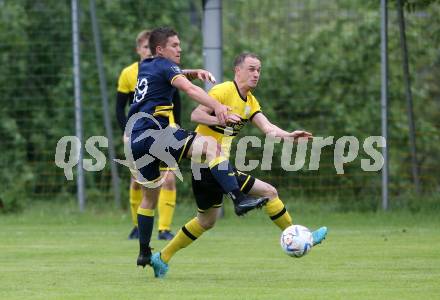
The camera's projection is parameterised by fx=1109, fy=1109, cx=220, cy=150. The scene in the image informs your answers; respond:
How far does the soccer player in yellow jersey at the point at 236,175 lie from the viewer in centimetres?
914

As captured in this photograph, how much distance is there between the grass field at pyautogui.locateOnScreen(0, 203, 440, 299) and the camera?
26.1 feet

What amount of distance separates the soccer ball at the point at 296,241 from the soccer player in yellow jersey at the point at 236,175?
128mm

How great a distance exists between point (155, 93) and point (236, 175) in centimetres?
96

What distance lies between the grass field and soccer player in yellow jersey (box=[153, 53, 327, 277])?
1.01 feet

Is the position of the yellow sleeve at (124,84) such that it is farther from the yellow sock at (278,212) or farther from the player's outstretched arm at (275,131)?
the yellow sock at (278,212)

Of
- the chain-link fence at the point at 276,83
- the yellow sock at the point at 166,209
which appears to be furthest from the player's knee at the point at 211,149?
the chain-link fence at the point at 276,83

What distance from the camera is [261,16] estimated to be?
16.8 m

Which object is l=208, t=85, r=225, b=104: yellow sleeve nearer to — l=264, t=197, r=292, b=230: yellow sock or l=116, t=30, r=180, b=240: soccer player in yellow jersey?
l=264, t=197, r=292, b=230: yellow sock

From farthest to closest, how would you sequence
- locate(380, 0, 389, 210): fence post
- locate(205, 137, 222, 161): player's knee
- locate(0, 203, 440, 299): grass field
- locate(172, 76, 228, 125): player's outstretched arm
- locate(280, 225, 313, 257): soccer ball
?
locate(380, 0, 389, 210): fence post → locate(205, 137, 222, 161): player's knee → locate(172, 76, 228, 125): player's outstretched arm → locate(280, 225, 313, 257): soccer ball → locate(0, 203, 440, 299): grass field

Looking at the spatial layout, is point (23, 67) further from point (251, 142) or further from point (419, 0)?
point (419, 0)

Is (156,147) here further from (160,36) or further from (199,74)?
(160,36)

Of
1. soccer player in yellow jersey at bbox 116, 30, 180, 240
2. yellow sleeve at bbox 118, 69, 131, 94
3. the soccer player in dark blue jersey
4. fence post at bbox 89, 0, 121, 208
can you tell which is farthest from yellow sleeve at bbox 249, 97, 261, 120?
fence post at bbox 89, 0, 121, 208

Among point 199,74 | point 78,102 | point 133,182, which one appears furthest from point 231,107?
point 78,102

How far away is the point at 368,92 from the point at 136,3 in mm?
3936
